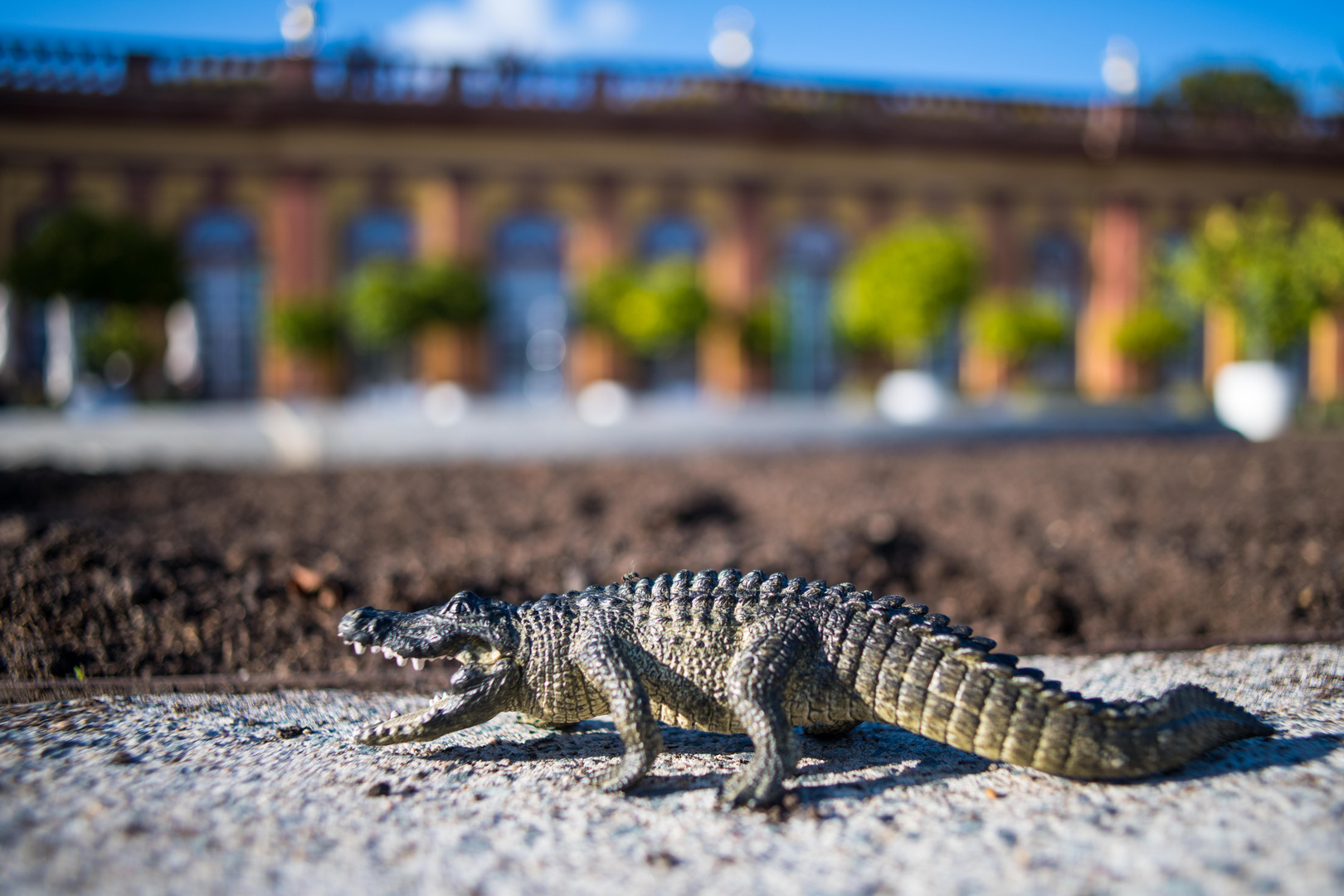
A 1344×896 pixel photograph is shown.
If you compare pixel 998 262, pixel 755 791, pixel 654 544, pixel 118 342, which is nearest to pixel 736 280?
pixel 998 262

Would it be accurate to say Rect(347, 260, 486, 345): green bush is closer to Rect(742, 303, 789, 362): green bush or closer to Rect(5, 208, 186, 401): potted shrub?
Rect(5, 208, 186, 401): potted shrub

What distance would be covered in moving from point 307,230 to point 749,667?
61.5 ft

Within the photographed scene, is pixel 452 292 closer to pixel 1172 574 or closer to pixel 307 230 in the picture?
pixel 307 230

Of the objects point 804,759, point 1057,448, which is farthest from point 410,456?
point 804,759

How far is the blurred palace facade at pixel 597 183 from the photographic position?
59.6ft

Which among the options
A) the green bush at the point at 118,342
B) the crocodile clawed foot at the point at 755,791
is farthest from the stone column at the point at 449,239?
the crocodile clawed foot at the point at 755,791

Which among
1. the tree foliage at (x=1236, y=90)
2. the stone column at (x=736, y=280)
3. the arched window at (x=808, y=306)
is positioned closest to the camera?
the stone column at (x=736, y=280)

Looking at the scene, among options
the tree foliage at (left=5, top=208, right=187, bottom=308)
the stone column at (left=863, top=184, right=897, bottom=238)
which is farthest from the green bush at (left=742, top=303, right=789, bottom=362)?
the tree foliage at (left=5, top=208, right=187, bottom=308)

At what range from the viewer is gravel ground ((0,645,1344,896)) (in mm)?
1909

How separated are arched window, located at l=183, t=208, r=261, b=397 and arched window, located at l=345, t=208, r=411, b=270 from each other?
7.63 ft

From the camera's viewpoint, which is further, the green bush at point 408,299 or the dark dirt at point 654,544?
the green bush at point 408,299

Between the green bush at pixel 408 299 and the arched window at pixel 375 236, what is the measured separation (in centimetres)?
263

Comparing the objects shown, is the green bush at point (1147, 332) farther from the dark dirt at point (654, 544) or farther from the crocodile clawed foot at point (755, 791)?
the crocodile clawed foot at point (755, 791)

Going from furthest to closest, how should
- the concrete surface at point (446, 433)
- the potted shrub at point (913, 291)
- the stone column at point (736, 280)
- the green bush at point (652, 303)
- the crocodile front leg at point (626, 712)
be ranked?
the stone column at point (736, 280) → the green bush at point (652, 303) → the potted shrub at point (913, 291) → the concrete surface at point (446, 433) → the crocodile front leg at point (626, 712)
